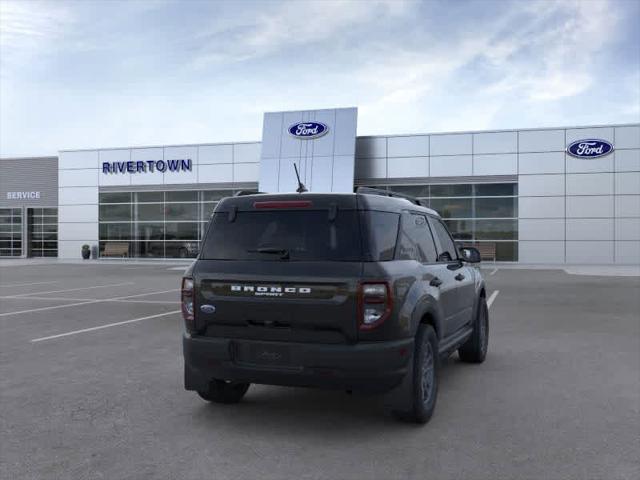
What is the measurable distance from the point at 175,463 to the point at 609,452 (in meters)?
2.96

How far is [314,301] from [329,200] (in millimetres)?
811

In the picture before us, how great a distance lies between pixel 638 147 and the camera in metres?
30.5

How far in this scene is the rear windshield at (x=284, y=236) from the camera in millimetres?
4703

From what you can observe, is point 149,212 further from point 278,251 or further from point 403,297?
point 403,297

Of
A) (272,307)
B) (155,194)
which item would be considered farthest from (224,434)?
(155,194)

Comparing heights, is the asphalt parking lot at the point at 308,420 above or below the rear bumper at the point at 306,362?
below

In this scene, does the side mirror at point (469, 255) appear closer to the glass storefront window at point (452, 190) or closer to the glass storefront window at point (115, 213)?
the glass storefront window at point (452, 190)

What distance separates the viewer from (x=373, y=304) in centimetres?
451

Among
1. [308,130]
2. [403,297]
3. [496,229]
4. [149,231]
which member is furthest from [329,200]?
[149,231]

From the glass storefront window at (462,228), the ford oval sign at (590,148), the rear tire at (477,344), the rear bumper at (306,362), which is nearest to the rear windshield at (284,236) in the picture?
the rear bumper at (306,362)

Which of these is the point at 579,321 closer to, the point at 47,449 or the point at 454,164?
the point at 47,449

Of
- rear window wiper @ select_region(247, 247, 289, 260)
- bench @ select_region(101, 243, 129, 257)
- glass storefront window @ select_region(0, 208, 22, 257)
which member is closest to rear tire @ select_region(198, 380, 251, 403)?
rear window wiper @ select_region(247, 247, 289, 260)

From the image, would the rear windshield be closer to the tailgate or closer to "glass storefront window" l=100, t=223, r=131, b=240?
the tailgate

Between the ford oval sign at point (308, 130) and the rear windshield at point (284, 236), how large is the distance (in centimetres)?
2870
